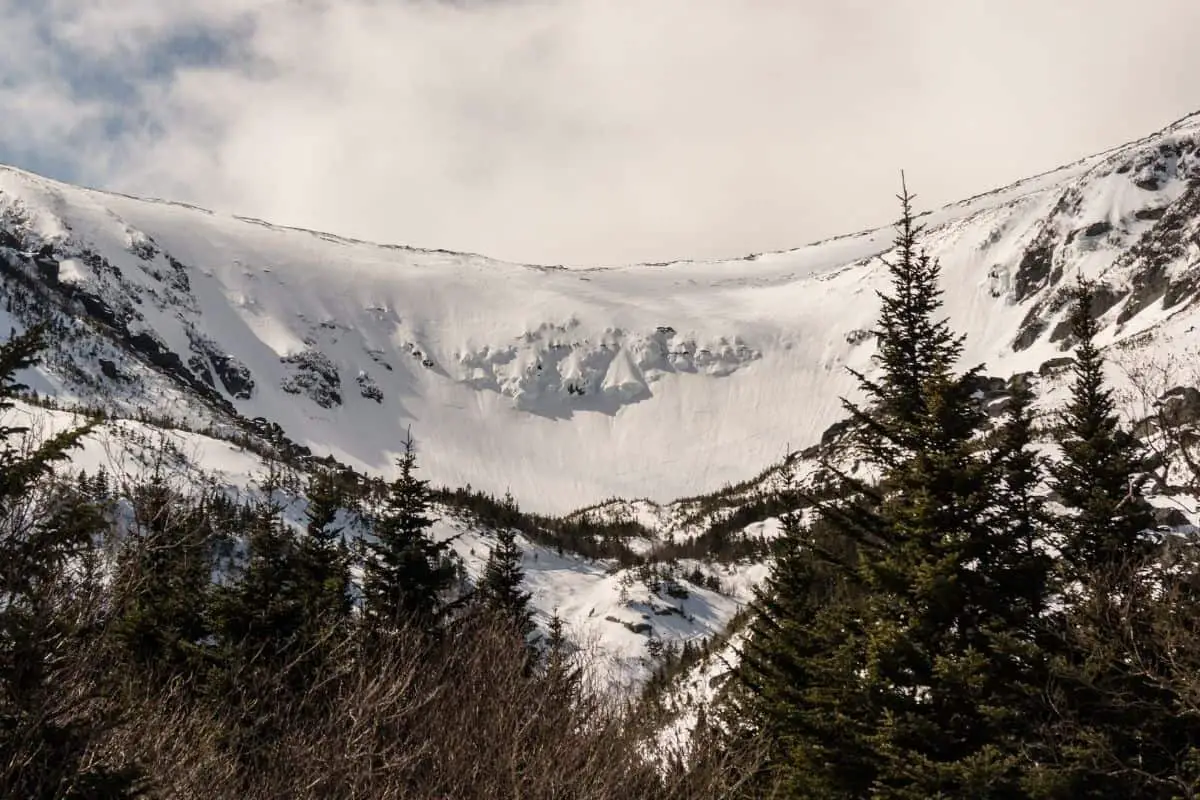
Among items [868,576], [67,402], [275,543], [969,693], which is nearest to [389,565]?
[275,543]

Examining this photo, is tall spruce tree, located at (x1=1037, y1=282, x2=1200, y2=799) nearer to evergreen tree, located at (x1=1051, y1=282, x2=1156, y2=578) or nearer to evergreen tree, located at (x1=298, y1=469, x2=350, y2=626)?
evergreen tree, located at (x1=1051, y1=282, x2=1156, y2=578)

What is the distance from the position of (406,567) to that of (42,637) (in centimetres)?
1437

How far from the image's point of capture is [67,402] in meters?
177

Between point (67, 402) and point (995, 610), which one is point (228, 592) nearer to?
point (995, 610)

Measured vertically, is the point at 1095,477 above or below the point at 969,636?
above

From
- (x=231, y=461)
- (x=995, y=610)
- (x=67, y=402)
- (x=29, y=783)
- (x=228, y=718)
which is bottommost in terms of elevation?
(x=29, y=783)

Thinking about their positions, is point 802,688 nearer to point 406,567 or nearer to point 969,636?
point 969,636

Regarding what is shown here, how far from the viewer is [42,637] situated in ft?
24.5

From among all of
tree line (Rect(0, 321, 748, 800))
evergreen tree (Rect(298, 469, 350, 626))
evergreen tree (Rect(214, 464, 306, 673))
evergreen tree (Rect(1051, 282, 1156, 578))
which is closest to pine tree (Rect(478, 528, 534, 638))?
tree line (Rect(0, 321, 748, 800))

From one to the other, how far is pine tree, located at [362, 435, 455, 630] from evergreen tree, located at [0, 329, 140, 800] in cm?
1259

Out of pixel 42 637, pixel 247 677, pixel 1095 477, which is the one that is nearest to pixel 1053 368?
pixel 1095 477

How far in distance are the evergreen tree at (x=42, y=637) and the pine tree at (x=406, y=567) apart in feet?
41.3

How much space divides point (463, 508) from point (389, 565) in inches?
5619

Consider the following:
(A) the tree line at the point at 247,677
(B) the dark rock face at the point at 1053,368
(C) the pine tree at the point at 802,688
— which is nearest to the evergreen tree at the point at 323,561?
(A) the tree line at the point at 247,677
